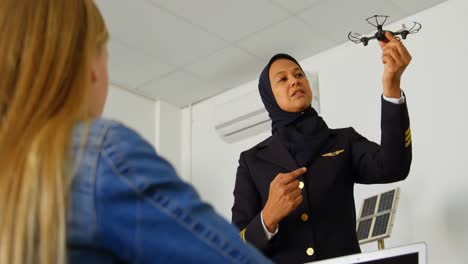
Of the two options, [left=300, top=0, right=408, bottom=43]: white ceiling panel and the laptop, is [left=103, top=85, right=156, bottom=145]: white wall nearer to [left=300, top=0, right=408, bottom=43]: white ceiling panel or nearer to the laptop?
[left=300, top=0, right=408, bottom=43]: white ceiling panel

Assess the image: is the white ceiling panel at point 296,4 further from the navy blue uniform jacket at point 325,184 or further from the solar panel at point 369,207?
the navy blue uniform jacket at point 325,184

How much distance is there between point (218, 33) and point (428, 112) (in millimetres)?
1125

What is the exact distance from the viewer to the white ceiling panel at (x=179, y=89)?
4.05m

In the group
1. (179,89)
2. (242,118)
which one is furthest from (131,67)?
(242,118)

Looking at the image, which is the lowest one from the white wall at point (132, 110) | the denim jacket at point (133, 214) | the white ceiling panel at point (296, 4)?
the denim jacket at point (133, 214)

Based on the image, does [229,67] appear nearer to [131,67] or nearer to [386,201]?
[131,67]

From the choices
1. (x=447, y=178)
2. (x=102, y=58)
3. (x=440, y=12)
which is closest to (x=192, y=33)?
(x=440, y=12)

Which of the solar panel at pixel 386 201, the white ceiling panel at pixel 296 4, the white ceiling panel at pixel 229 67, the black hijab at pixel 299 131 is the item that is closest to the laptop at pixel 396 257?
the black hijab at pixel 299 131

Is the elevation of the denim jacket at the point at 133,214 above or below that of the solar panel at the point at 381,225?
below

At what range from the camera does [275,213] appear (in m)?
1.77

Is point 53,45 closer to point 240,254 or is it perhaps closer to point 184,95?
point 240,254

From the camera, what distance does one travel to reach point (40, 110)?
25.1 inches

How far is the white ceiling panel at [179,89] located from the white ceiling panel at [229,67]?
0.27 ft

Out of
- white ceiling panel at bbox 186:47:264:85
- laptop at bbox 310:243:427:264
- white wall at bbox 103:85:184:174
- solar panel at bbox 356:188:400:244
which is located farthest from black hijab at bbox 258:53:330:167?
white wall at bbox 103:85:184:174
